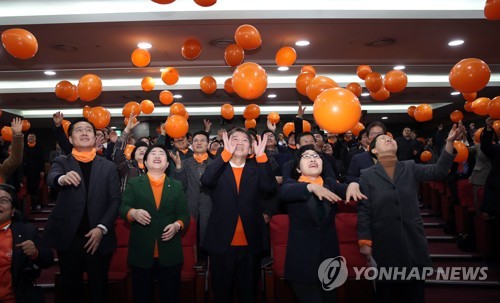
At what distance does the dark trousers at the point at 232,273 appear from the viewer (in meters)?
2.17

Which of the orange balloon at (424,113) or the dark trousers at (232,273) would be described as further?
the orange balloon at (424,113)

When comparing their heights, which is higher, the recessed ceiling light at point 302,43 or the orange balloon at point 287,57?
the recessed ceiling light at point 302,43

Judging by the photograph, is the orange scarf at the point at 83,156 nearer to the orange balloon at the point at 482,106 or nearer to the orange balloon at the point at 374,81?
the orange balloon at the point at 374,81

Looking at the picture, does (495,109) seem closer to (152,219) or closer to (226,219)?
(226,219)

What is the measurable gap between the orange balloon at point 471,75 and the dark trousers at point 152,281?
265 centimetres

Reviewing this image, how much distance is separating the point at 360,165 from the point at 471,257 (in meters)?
2.37

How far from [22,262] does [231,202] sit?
1198mm

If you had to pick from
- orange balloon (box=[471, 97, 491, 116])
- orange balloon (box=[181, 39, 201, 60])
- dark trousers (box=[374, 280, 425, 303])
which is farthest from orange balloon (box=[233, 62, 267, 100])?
orange balloon (box=[471, 97, 491, 116])

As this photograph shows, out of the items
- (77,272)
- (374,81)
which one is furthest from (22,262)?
(374,81)

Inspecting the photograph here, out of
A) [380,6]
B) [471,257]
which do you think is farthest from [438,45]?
[471,257]

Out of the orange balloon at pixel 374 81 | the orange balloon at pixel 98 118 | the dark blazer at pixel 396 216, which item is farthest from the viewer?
the orange balloon at pixel 374 81

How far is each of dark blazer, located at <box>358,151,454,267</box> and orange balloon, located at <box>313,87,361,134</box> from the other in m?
0.37

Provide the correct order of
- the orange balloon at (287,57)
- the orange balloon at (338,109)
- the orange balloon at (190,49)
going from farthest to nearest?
the orange balloon at (287,57)
the orange balloon at (190,49)
the orange balloon at (338,109)

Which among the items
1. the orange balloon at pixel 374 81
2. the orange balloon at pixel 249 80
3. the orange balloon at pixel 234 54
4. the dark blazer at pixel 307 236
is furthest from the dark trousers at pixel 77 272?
the orange balloon at pixel 374 81
